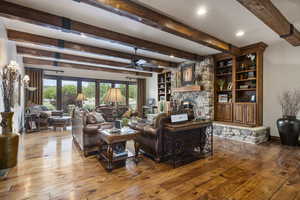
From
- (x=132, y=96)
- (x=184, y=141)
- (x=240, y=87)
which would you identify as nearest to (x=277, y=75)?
(x=240, y=87)

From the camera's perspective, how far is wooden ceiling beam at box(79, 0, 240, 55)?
2.37 meters

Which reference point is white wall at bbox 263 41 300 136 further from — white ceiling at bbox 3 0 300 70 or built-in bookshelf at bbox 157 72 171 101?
built-in bookshelf at bbox 157 72 171 101

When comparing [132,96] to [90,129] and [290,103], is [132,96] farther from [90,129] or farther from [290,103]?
[290,103]

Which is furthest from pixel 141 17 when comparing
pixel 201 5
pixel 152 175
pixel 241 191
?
pixel 241 191

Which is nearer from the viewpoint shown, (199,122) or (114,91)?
(114,91)

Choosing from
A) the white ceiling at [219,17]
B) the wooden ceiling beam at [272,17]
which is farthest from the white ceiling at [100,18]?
the wooden ceiling beam at [272,17]

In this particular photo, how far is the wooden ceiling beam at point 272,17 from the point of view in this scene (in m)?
2.32

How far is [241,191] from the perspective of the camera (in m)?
2.14

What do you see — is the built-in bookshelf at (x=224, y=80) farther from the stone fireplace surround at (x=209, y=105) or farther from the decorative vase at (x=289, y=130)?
the decorative vase at (x=289, y=130)

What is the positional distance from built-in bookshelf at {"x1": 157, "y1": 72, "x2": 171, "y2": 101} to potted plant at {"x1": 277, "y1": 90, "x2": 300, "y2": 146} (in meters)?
4.99

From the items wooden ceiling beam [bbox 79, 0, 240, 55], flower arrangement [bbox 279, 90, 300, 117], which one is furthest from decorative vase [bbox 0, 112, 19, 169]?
flower arrangement [bbox 279, 90, 300, 117]

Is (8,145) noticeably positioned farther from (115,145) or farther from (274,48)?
(274,48)

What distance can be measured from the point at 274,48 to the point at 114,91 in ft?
17.0

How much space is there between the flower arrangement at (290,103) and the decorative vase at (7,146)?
648 centimetres
